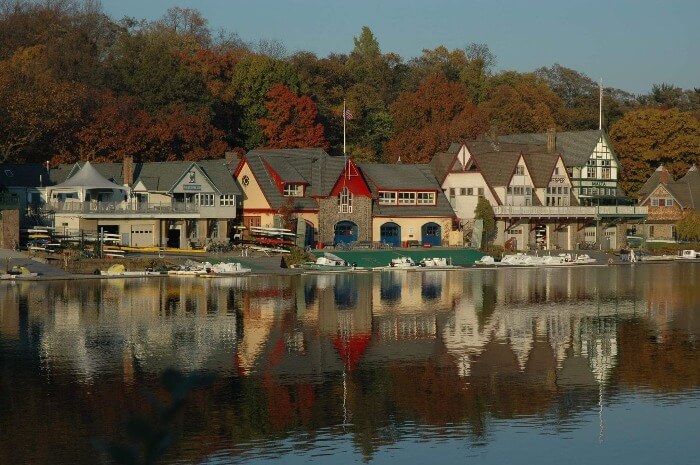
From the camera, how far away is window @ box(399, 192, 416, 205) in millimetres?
81875

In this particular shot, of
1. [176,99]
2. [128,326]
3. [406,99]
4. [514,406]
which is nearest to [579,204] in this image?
[406,99]

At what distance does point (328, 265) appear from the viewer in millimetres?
70062

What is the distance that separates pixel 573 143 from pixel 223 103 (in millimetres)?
29731

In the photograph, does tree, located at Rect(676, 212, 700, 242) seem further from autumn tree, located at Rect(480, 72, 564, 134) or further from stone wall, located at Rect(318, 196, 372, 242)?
stone wall, located at Rect(318, 196, 372, 242)

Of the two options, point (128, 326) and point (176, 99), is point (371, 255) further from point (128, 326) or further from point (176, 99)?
point (128, 326)

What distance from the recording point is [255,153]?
266 feet

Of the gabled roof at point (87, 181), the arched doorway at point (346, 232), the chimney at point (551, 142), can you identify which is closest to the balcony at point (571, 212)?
the chimney at point (551, 142)

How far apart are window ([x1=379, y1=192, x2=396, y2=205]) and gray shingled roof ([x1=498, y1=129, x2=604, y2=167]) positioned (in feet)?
53.7

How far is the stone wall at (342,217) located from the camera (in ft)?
257

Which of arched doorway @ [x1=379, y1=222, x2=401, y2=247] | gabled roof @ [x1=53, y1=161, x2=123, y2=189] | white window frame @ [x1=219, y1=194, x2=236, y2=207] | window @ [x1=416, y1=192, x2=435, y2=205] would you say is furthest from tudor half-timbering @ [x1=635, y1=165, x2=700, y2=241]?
gabled roof @ [x1=53, y1=161, x2=123, y2=189]

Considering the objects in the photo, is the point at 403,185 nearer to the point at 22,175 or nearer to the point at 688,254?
the point at 688,254

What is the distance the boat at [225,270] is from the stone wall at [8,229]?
11.2 metres

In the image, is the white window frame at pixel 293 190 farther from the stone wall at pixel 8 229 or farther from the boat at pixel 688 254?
the boat at pixel 688 254

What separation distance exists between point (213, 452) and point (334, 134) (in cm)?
8130
